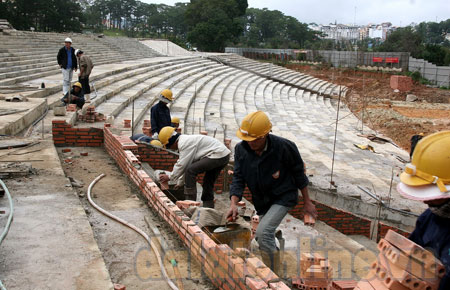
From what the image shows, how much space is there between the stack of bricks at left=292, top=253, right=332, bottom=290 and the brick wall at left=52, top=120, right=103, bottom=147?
4.87 meters

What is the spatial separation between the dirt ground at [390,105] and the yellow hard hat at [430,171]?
1536cm

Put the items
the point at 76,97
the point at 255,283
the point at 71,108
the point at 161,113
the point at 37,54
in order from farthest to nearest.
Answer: the point at 37,54 → the point at 76,97 → the point at 71,108 → the point at 161,113 → the point at 255,283

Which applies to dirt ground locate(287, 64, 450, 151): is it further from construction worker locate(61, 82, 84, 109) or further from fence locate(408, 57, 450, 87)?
construction worker locate(61, 82, 84, 109)

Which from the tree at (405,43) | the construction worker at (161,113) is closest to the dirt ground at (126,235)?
the construction worker at (161,113)

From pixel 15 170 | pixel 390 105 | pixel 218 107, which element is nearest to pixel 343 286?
pixel 15 170

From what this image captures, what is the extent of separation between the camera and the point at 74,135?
24.3ft

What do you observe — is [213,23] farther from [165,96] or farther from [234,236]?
[234,236]

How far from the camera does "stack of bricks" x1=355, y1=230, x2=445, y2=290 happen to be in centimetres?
189

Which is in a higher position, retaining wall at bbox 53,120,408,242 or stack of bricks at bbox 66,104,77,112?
stack of bricks at bbox 66,104,77,112

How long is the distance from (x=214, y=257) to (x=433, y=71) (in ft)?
118

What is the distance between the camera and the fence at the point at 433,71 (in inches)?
1316

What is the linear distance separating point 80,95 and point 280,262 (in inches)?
263

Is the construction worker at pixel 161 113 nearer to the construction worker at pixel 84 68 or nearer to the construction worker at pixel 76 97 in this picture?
the construction worker at pixel 76 97

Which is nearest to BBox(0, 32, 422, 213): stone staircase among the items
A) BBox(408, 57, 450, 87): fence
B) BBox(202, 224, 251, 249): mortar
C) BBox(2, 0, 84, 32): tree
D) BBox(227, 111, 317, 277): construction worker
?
BBox(202, 224, 251, 249): mortar
